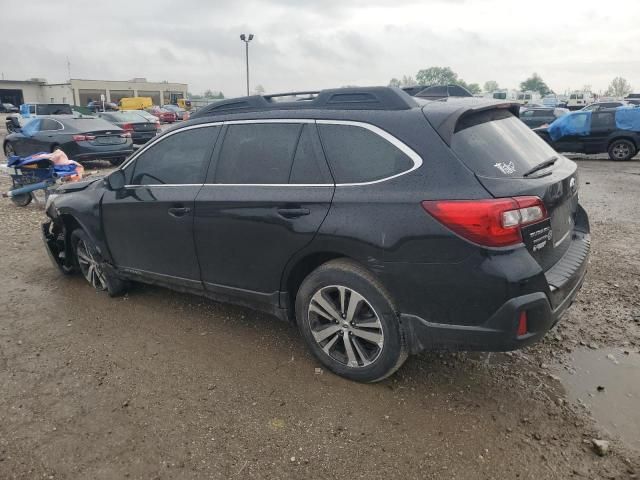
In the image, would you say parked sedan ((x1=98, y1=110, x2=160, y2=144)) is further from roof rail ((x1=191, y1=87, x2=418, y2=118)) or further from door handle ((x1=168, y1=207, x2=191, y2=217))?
roof rail ((x1=191, y1=87, x2=418, y2=118))

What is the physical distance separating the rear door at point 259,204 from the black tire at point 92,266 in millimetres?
1380

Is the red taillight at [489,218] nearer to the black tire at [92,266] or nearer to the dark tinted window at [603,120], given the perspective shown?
the black tire at [92,266]

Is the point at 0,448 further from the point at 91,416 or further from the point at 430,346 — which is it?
the point at 430,346

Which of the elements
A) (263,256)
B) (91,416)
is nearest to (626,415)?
(263,256)

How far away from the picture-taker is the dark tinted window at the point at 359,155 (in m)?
2.86

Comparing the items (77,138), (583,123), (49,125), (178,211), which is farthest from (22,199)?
(583,123)

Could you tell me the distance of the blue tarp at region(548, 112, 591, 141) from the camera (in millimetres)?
14578

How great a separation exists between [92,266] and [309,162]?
285cm

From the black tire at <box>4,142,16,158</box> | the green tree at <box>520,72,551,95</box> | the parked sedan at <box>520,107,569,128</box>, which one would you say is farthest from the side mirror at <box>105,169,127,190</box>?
the green tree at <box>520,72,551,95</box>

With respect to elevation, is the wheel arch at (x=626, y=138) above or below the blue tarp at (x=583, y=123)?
below

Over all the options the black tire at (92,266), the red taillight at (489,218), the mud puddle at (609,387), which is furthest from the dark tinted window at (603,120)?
the black tire at (92,266)

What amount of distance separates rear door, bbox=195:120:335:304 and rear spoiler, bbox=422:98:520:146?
71cm

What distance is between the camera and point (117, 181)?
14.3ft

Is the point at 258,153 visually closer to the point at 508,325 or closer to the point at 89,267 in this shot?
the point at 508,325
